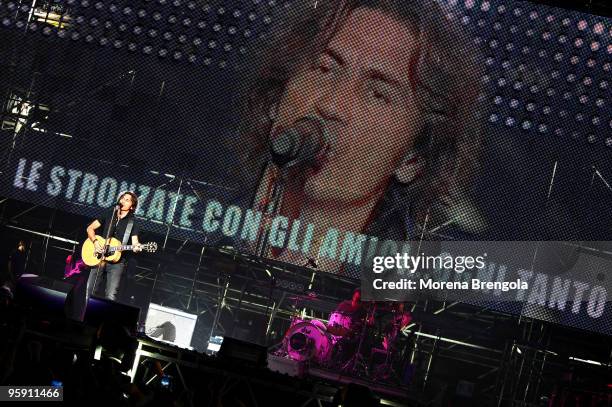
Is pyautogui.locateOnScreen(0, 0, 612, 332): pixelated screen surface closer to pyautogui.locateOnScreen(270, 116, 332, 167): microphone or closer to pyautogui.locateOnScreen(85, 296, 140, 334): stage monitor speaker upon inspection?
pyautogui.locateOnScreen(270, 116, 332, 167): microphone

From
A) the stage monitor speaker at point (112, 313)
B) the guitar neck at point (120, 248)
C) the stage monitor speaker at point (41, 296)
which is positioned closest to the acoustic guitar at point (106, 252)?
the guitar neck at point (120, 248)

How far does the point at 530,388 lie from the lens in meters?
9.23

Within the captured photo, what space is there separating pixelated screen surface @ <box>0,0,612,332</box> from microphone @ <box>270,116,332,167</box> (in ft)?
0.05

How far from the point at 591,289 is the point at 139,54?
5.43 m

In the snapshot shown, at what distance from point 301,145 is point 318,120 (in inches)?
12.9

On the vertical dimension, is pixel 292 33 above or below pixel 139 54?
above

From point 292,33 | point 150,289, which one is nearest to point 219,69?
point 292,33

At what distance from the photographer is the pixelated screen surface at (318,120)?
9102 millimetres

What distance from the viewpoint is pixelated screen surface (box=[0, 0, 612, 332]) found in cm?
910

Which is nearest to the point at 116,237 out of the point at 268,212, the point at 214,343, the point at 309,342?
the point at 214,343

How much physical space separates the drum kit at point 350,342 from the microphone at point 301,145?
1694 millimetres

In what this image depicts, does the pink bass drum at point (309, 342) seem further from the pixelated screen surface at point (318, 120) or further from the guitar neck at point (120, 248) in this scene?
the guitar neck at point (120, 248)

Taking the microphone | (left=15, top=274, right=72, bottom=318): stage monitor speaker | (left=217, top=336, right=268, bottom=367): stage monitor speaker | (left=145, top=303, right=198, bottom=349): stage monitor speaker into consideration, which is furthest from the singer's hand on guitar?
(left=217, top=336, right=268, bottom=367): stage monitor speaker

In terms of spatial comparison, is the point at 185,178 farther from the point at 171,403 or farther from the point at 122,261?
the point at 171,403
